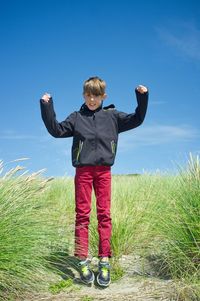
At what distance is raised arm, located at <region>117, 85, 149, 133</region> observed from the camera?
482cm

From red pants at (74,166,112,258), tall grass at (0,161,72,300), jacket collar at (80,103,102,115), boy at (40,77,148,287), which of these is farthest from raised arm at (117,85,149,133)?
tall grass at (0,161,72,300)

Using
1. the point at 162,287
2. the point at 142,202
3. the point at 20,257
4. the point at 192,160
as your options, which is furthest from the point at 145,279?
the point at 142,202

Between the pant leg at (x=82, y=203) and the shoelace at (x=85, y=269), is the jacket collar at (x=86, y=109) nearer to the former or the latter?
the pant leg at (x=82, y=203)

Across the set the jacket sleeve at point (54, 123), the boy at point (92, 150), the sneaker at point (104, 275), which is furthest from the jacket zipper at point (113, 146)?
Result: the sneaker at point (104, 275)

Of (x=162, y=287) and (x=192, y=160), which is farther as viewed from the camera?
(x=192, y=160)

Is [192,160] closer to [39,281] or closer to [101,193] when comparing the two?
[101,193]

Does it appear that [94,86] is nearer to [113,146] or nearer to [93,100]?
[93,100]

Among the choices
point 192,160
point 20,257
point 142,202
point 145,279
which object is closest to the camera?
point 20,257

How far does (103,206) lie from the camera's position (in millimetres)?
4781

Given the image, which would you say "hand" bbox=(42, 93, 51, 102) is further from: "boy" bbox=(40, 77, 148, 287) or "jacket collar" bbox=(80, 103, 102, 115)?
"jacket collar" bbox=(80, 103, 102, 115)

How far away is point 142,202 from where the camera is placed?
6.73m

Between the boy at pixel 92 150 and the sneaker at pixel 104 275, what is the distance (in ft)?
0.04

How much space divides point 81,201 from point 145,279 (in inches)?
36.3

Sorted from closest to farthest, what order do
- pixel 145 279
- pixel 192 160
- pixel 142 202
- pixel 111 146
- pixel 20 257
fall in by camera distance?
pixel 20 257 → pixel 145 279 → pixel 111 146 → pixel 192 160 → pixel 142 202
